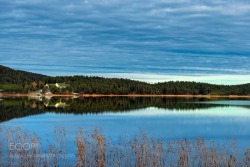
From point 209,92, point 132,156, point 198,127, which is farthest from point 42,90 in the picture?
point 132,156

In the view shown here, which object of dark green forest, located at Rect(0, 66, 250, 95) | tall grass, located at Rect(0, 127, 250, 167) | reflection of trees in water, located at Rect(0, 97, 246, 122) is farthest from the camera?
dark green forest, located at Rect(0, 66, 250, 95)

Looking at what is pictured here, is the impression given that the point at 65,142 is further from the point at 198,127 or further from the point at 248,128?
the point at 248,128

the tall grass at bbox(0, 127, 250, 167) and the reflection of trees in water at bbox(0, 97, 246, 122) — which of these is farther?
the reflection of trees in water at bbox(0, 97, 246, 122)

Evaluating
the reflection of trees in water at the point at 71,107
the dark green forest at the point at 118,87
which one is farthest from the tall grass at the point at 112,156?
the dark green forest at the point at 118,87

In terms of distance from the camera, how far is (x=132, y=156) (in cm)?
1884

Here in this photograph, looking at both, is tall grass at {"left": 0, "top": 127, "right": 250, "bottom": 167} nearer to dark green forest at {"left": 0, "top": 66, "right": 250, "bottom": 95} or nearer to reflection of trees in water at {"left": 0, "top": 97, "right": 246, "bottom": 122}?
reflection of trees in water at {"left": 0, "top": 97, "right": 246, "bottom": 122}

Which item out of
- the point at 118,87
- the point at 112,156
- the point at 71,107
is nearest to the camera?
the point at 112,156

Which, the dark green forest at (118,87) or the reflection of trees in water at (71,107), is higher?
the dark green forest at (118,87)

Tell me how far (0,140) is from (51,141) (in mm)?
2985

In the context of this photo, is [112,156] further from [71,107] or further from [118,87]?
[118,87]

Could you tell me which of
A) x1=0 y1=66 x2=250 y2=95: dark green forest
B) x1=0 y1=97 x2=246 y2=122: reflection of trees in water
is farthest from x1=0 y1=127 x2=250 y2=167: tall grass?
x1=0 y1=66 x2=250 y2=95: dark green forest

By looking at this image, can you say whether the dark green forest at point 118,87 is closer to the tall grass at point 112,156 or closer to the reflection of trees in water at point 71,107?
the reflection of trees in water at point 71,107

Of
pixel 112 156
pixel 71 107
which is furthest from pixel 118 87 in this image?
pixel 112 156

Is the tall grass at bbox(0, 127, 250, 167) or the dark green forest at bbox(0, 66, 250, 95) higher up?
the dark green forest at bbox(0, 66, 250, 95)
